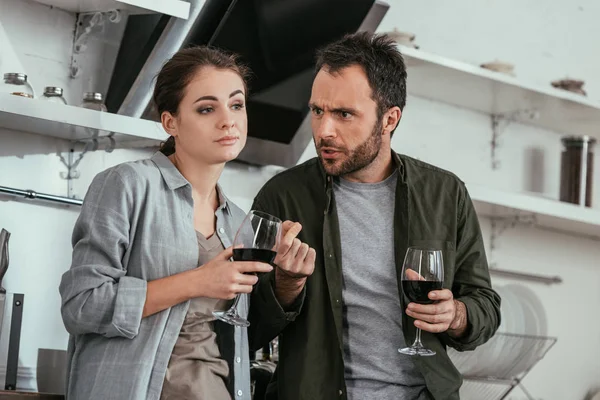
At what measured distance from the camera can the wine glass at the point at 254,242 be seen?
4.93 ft

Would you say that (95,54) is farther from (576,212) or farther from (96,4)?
(576,212)

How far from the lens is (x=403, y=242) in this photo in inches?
71.7

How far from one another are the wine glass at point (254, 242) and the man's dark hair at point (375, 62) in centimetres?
46

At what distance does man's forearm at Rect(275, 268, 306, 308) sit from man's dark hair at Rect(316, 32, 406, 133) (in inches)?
15.9

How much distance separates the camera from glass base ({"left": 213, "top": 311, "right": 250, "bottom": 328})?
4.90ft

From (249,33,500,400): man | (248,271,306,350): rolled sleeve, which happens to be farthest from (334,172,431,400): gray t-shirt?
Answer: (248,271,306,350): rolled sleeve

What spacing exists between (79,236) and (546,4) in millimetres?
2481

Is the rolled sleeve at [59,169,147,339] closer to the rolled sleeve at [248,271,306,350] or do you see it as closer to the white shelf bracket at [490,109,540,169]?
the rolled sleeve at [248,271,306,350]

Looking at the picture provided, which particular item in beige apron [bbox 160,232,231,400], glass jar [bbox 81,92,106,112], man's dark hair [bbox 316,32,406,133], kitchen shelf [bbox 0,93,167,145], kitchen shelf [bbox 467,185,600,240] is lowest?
beige apron [bbox 160,232,231,400]

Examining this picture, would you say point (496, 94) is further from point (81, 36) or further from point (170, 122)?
point (170, 122)

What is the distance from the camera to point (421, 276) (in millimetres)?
1604

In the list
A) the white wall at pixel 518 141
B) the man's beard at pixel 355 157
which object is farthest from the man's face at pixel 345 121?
the white wall at pixel 518 141

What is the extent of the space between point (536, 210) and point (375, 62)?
137 cm

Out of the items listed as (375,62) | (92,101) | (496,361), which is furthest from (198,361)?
(496,361)
